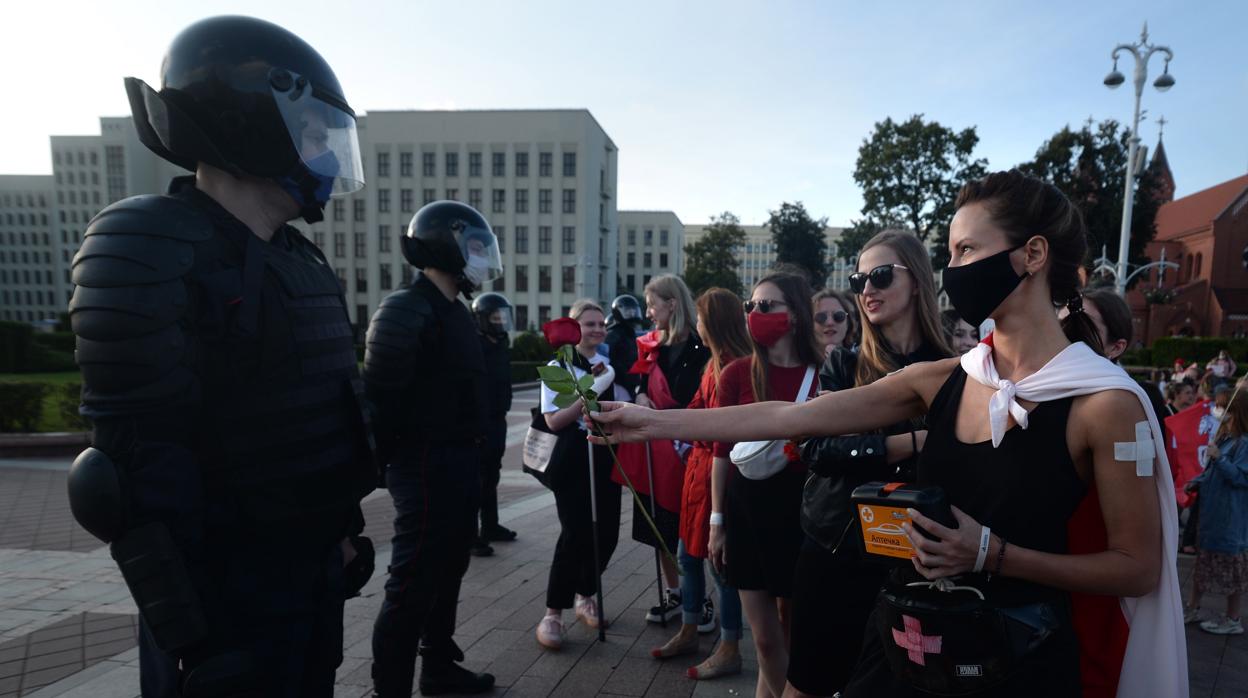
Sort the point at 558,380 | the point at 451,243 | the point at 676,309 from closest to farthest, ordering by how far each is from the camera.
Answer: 1. the point at 558,380
2. the point at 451,243
3. the point at 676,309

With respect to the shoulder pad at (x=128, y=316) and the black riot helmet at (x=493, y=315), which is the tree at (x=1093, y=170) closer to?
the black riot helmet at (x=493, y=315)

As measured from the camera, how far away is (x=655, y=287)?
4750 millimetres

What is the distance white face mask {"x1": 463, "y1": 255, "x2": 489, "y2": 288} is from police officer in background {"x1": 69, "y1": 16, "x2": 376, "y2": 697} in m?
1.30

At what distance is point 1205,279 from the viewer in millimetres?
52531

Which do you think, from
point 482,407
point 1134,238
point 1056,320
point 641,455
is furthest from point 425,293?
point 1134,238

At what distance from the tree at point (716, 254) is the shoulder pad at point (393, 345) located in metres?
57.8

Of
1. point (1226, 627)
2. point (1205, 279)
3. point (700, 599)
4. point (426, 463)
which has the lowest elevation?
point (1226, 627)

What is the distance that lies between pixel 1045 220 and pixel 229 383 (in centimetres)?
215

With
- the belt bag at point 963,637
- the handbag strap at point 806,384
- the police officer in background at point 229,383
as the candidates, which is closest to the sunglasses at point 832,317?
the handbag strap at point 806,384

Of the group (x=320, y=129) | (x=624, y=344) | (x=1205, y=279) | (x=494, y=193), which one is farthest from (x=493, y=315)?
(x=1205, y=279)

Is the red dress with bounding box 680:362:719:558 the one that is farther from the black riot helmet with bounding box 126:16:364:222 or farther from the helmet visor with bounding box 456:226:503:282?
the black riot helmet with bounding box 126:16:364:222

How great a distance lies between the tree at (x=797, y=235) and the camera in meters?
46.2

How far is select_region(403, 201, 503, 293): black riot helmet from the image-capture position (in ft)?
11.4

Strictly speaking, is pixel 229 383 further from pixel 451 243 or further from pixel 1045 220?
pixel 1045 220
